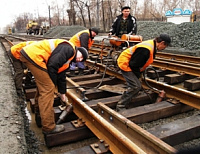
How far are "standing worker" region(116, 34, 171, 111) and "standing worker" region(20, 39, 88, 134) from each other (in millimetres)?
1186

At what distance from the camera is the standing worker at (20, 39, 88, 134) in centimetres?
296

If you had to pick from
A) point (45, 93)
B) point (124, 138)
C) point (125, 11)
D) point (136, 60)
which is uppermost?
point (125, 11)

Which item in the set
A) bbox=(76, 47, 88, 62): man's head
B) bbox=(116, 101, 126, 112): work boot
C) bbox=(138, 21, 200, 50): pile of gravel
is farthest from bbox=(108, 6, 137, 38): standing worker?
bbox=(138, 21, 200, 50): pile of gravel

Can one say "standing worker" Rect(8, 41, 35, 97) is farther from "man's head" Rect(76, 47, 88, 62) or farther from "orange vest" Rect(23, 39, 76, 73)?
"man's head" Rect(76, 47, 88, 62)

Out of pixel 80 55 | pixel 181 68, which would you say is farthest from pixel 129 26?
pixel 80 55

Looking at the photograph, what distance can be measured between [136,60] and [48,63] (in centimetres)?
161

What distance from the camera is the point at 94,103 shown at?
13.1 feet

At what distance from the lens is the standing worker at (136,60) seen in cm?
389

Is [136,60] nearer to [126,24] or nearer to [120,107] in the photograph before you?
[120,107]

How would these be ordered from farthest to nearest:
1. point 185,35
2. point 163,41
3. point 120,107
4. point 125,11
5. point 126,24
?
point 185,35
point 126,24
point 125,11
point 120,107
point 163,41

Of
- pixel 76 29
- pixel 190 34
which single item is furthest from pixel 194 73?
pixel 76 29

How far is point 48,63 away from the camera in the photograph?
9.80 ft

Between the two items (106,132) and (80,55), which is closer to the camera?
(106,132)

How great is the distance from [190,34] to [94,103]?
26.5 feet
